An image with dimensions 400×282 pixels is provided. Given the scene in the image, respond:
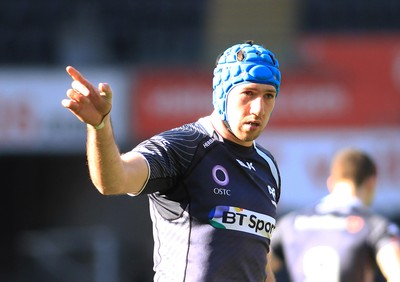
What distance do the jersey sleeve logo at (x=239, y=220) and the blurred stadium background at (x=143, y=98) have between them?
817 centimetres

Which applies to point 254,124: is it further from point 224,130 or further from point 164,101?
point 164,101

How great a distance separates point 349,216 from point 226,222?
1.77 meters

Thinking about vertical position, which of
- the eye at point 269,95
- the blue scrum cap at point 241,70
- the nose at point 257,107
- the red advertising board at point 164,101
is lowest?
the nose at point 257,107

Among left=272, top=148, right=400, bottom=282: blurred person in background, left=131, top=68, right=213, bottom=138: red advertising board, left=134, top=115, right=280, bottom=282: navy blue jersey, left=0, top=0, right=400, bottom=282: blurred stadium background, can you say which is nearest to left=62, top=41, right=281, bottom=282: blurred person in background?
left=134, top=115, right=280, bottom=282: navy blue jersey

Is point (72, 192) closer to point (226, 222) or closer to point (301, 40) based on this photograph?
point (301, 40)

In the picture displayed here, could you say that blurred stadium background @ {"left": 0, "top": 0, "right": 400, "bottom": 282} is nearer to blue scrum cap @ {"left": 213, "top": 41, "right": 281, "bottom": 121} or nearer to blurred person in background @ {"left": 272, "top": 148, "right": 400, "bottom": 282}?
blurred person in background @ {"left": 272, "top": 148, "right": 400, "bottom": 282}

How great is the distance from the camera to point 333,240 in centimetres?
565

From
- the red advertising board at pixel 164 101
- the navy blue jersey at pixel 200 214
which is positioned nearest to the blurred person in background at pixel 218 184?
the navy blue jersey at pixel 200 214

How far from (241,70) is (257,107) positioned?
0.18m

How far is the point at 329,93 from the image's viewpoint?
40.9 ft

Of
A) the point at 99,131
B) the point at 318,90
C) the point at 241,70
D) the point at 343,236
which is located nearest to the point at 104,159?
the point at 99,131

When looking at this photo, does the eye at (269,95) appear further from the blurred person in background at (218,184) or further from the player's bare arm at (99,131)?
the player's bare arm at (99,131)

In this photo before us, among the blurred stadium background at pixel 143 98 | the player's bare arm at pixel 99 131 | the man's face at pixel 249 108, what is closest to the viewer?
the player's bare arm at pixel 99 131

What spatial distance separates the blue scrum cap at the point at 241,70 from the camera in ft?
13.7
